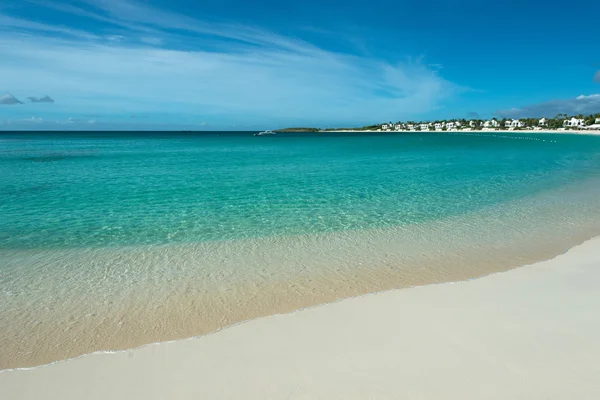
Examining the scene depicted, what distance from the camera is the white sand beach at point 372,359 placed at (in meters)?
4.26

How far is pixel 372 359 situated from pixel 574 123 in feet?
648

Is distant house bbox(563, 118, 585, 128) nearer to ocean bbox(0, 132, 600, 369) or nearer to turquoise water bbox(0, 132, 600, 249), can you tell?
turquoise water bbox(0, 132, 600, 249)

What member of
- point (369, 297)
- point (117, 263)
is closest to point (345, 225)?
point (369, 297)

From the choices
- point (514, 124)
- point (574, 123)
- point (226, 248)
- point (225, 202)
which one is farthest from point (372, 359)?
point (514, 124)

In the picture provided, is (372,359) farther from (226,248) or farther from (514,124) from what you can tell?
(514,124)

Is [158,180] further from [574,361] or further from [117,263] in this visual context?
[574,361]

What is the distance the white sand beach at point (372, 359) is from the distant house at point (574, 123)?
624ft

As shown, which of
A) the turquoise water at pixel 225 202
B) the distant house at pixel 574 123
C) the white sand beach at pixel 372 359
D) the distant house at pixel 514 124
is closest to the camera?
the white sand beach at pixel 372 359

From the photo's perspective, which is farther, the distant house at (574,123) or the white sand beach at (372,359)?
the distant house at (574,123)

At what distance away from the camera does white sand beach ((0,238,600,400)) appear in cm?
426

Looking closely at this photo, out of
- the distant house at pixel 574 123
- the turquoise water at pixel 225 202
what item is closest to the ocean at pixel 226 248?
the turquoise water at pixel 225 202

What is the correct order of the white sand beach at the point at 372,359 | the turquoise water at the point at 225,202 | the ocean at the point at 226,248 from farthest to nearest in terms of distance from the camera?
the turquoise water at the point at 225,202 < the ocean at the point at 226,248 < the white sand beach at the point at 372,359

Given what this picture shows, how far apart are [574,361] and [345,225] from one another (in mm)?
7909

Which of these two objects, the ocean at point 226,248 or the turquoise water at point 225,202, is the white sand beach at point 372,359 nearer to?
the ocean at point 226,248
